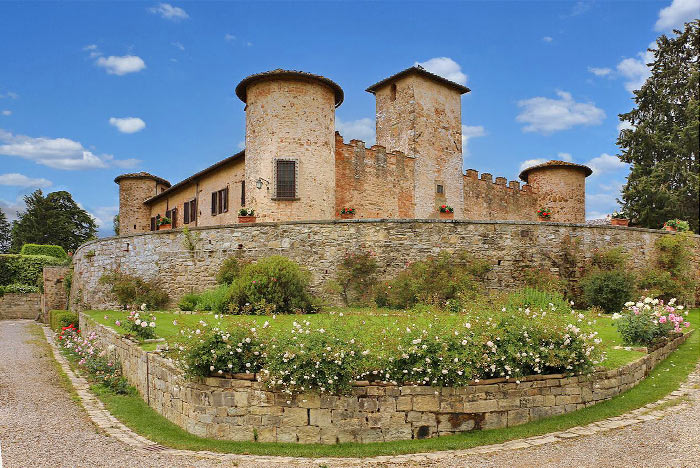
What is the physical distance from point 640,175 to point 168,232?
2634 cm

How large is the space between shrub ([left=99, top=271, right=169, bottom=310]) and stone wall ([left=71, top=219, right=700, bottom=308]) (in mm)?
359

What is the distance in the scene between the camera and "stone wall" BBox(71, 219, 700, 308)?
1723 cm

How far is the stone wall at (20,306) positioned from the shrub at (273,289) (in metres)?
27.3

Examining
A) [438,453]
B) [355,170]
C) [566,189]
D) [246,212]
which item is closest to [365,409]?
[438,453]

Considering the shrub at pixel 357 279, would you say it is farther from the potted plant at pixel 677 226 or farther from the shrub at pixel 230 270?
the potted plant at pixel 677 226

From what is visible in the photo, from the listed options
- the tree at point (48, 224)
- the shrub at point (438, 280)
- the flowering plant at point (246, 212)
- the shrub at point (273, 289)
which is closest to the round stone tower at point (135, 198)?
the tree at point (48, 224)

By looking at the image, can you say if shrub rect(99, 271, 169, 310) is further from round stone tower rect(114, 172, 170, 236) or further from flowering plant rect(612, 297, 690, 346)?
round stone tower rect(114, 172, 170, 236)

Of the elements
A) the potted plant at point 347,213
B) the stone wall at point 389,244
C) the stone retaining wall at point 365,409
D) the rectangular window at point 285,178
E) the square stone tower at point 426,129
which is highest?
the square stone tower at point 426,129

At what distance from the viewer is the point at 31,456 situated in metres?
7.00

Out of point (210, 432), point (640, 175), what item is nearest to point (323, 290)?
point (210, 432)

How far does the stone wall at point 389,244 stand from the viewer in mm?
17234

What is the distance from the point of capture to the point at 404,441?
713cm

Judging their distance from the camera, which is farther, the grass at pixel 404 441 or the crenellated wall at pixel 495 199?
the crenellated wall at pixel 495 199

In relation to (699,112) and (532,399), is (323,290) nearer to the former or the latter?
(532,399)
